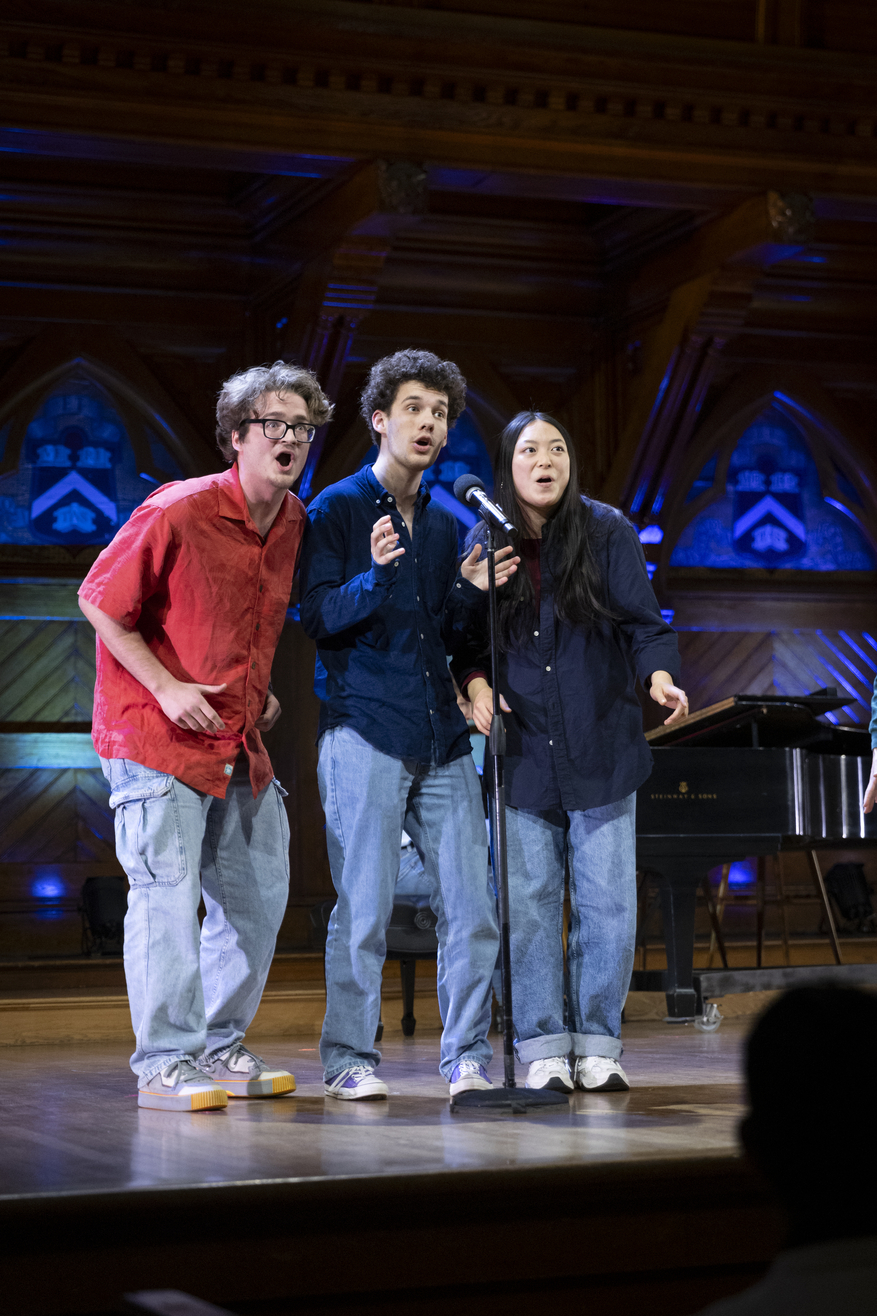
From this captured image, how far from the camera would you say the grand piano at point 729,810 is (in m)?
5.15

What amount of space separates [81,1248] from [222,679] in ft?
4.70

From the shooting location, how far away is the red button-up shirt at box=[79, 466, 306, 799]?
3.25 metres

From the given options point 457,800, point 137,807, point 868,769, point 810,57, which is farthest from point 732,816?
point 810,57

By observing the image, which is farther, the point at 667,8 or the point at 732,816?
the point at 667,8

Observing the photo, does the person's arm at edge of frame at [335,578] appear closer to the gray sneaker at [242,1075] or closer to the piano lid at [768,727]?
the gray sneaker at [242,1075]

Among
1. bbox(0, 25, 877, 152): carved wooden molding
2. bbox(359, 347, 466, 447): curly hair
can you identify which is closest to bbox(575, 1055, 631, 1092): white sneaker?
bbox(359, 347, 466, 447): curly hair

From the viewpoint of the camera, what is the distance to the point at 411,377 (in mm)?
3359

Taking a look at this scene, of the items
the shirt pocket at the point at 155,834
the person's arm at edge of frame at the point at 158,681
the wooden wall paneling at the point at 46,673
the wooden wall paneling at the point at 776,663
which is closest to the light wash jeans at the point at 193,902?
the shirt pocket at the point at 155,834

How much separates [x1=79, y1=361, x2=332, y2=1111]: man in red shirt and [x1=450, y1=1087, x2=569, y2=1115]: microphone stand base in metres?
0.50

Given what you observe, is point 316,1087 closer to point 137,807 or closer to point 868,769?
point 137,807

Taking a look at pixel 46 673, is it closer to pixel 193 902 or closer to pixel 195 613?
pixel 195 613

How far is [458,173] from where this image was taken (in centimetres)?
614

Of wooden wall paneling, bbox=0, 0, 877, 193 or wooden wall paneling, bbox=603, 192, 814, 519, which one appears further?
wooden wall paneling, bbox=603, 192, 814, 519

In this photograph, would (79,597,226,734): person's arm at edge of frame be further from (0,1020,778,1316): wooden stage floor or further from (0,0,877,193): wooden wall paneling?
(0,0,877,193): wooden wall paneling
